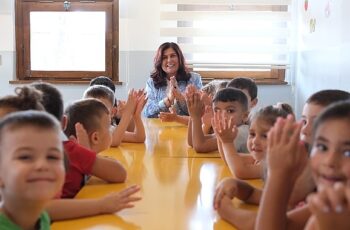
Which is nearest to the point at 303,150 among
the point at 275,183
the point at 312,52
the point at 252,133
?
the point at 275,183

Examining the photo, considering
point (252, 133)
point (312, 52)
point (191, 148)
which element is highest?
point (312, 52)

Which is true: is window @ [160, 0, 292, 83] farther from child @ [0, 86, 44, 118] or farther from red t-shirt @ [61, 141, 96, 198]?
child @ [0, 86, 44, 118]

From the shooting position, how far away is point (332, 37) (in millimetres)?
3674

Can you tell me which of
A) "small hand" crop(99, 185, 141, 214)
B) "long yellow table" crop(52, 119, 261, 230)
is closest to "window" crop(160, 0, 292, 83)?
"long yellow table" crop(52, 119, 261, 230)

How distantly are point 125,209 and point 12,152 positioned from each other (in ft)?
1.49

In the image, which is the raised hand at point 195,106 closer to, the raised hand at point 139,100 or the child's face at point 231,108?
the child's face at point 231,108

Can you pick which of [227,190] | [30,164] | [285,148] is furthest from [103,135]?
[285,148]

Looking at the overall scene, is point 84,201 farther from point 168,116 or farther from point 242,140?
point 168,116

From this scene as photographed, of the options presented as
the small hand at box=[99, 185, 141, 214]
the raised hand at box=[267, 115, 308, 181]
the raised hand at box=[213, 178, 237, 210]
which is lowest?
the small hand at box=[99, 185, 141, 214]

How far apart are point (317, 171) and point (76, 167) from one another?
3.09 ft

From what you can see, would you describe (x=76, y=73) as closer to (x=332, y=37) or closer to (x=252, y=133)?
(x=332, y=37)

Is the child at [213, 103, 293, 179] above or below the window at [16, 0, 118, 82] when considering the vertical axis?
below

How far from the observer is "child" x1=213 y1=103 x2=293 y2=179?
1.72 meters

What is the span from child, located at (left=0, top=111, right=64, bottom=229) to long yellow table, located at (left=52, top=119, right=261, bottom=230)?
21 cm
